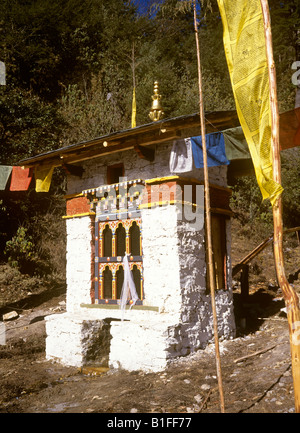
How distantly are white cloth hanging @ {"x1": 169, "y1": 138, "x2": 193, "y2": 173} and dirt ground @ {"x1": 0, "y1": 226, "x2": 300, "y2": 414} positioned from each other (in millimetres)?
3636

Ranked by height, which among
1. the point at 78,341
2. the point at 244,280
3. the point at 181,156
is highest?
the point at 181,156

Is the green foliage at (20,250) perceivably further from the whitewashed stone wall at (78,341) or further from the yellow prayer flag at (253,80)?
the yellow prayer flag at (253,80)

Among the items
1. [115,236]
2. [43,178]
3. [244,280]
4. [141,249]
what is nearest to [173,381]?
[141,249]

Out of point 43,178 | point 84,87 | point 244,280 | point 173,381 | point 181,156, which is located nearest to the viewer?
point 173,381

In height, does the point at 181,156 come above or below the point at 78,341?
above

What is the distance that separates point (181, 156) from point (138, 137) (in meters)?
1.12

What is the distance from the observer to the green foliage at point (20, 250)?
14938 millimetres

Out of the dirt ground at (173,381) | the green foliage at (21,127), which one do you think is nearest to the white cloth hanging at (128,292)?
the dirt ground at (173,381)

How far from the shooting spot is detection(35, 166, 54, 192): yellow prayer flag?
31.0 ft

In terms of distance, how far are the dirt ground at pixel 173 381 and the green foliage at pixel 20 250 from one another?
5668mm

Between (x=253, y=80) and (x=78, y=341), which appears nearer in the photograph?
(x=253, y=80)

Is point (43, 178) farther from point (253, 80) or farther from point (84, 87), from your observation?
point (84, 87)

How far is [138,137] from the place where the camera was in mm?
7676

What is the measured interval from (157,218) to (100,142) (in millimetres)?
2081
